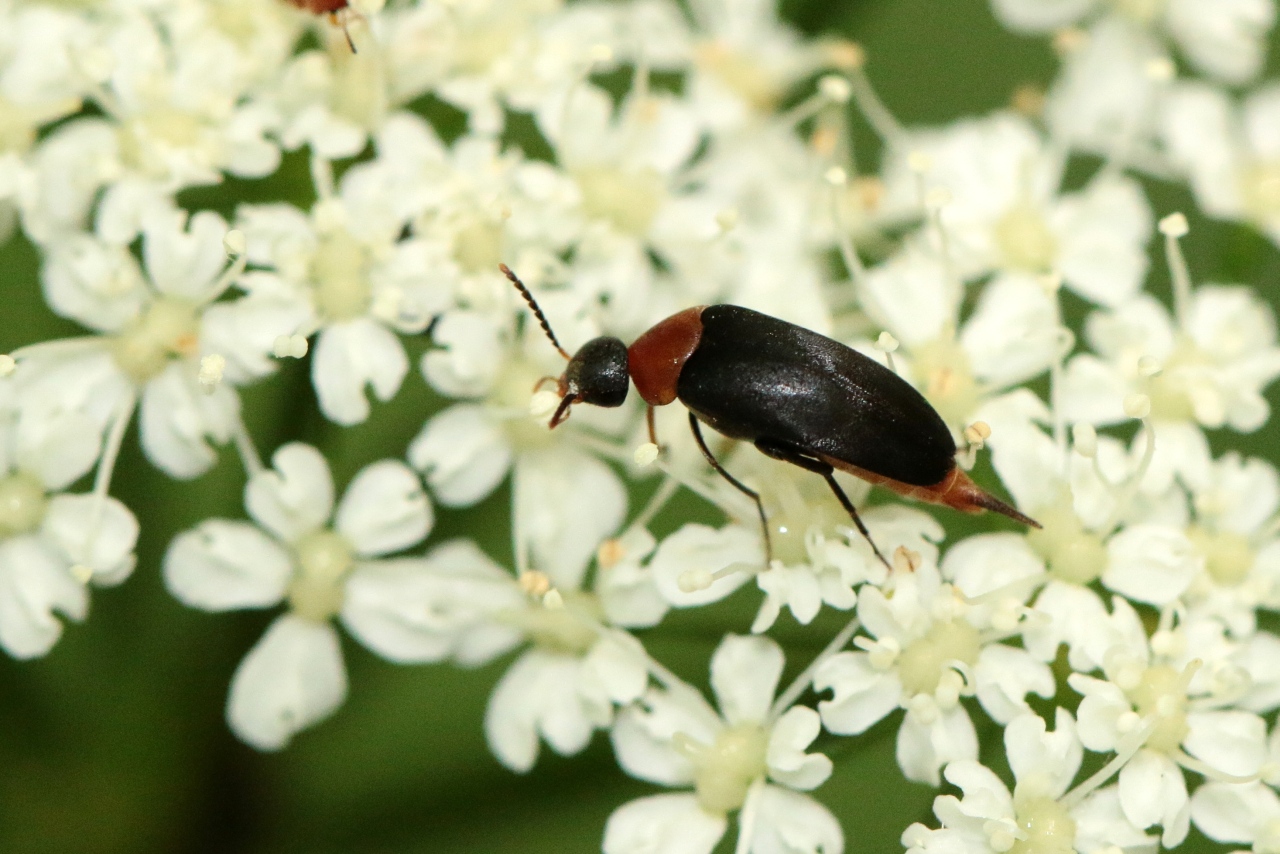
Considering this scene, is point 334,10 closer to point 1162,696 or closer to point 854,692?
point 854,692

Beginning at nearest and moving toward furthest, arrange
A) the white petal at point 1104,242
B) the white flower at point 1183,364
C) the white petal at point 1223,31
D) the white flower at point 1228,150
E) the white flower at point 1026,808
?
the white flower at point 1026,808, the white flower at point 1183,364, the white petal at point 1104,242, the white flower at point 1228,150, the white petal at point 1223,31

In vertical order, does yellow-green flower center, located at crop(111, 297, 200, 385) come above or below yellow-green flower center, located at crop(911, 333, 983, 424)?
above

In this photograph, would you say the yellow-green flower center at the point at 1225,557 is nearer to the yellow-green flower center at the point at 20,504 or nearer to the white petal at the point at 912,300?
the white petal at the point at 912,300

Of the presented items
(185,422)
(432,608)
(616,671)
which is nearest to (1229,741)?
(616,671)

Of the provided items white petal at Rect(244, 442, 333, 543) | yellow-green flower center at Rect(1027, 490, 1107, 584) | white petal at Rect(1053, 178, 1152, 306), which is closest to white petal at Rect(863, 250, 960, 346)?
white petal at Rect(1053, 178, 1152, 306)

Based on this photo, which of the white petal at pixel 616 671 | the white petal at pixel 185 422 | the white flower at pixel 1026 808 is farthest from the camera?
the white petal at pixel 185 422

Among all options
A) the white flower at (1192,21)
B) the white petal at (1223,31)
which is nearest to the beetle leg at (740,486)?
the white flower at (1192,21)

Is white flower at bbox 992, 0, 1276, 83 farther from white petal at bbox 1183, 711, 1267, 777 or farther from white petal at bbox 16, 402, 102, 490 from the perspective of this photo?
white petal at bbox 16, 402, 102, 490
